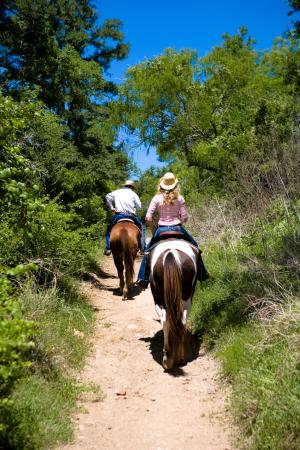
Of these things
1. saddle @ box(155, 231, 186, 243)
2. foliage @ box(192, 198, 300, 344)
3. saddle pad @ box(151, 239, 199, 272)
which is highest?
saddle @ box(155, 231, 186, 243)

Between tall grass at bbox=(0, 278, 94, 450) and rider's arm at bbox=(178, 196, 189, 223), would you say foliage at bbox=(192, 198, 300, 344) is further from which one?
tall grass at bbox=(0, 278, 94, 450)

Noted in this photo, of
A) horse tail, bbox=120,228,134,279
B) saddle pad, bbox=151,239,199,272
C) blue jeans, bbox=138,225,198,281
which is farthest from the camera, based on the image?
horse tail, bbox=120,228,134,279

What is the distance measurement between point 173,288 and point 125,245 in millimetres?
4085

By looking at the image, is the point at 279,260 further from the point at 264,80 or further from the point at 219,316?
the point at 264,80

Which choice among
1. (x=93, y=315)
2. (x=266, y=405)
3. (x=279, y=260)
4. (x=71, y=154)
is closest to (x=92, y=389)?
(x=266, y=405)

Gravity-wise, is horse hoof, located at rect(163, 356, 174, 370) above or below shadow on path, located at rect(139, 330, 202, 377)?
above

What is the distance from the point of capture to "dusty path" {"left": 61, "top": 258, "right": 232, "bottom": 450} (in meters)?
4.29

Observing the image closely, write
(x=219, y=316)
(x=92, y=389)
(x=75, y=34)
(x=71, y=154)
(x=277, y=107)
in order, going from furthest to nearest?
1. (x=75, y=34)
2. (x=277, y=107)
3. (x=71, y=154)
4. (x=219, y=316)
5. (x=92, y=389)

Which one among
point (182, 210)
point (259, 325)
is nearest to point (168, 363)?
point (259, 325)

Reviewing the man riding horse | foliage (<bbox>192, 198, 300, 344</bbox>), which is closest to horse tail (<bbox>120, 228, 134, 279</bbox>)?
the man riding horse

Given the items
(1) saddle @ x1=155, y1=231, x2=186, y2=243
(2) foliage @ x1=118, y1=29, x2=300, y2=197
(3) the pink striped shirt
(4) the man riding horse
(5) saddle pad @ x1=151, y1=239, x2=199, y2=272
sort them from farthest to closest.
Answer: (2) foliage @ x1=118, y1=29, x2=300, y2=197 < (4) the man riding horse < (3) the pink striped shirt < (1) saddle @ x1=155, y1=231, x2=186, y2=243 < (5) saddle pad @ x1=151, y1=239, x2=199, y2=272

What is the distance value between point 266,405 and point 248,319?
2098mm

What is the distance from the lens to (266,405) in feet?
13.3

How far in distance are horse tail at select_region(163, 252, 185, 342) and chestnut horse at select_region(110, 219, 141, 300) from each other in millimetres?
3928
